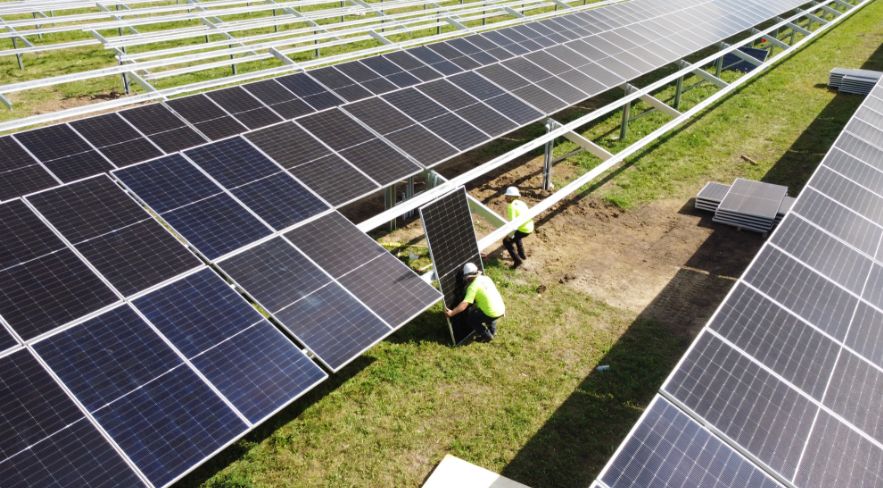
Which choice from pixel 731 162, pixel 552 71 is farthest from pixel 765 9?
pixel 552 71

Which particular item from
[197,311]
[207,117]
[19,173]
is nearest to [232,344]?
[197,311]

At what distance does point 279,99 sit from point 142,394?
10392mm

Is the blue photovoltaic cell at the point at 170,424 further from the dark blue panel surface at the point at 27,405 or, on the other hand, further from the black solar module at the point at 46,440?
the dark blue panel surface at the point at 27,405

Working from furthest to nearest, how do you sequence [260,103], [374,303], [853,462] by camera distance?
[260,103], [374,303], [853,462]

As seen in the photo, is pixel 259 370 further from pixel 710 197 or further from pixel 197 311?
pixel 710 197

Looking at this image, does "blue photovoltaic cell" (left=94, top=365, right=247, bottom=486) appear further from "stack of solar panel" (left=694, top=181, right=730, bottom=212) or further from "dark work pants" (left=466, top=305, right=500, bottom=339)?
"stack of solar panel" (left=694, top=181, right=730, bottom=212)

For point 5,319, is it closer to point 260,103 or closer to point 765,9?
point 260,103

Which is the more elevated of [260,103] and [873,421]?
[260,103]

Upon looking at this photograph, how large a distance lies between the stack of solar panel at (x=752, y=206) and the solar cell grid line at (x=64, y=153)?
15.5 metres

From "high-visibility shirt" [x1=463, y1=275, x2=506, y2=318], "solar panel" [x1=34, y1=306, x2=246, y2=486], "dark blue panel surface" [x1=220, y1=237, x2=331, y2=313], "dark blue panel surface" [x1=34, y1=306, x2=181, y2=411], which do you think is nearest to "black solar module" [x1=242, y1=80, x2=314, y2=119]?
"dark blue panel surface" [x1=220, y1=237, x2=331, y2=313]

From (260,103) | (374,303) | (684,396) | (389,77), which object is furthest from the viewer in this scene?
(389,77)

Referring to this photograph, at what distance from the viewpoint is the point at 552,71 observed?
20.3 meters

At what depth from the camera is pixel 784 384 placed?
329 inches

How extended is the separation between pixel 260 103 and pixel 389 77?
4.20 m
